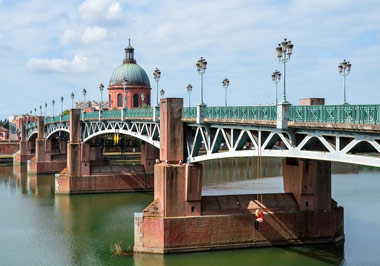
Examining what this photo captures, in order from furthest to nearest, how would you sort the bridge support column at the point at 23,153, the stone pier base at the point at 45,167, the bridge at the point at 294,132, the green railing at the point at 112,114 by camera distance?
1. the bridge support column at the point at 23,153
2. the stone pier base at the point at 45,167
3. the green railing at the point at 112,114
4. the bridge at the point at 294,132

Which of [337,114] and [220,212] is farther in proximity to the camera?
[220,212]

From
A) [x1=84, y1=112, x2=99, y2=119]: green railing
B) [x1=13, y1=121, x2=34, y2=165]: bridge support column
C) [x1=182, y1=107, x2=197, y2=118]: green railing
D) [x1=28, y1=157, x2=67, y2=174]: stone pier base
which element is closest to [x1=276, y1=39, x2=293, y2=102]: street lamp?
[x1=182, y1=107, x2=197, y2=118]: green railing

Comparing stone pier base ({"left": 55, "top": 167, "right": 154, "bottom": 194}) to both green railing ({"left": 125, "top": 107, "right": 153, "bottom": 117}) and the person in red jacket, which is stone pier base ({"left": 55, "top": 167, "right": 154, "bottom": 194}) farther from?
the person in red jacket

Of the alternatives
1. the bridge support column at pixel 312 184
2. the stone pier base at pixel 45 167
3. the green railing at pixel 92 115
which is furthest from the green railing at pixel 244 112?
the stone pier base at pixel 45 167

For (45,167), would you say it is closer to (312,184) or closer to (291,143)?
(312,184)

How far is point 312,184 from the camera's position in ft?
104

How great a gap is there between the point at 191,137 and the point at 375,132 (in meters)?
16.3

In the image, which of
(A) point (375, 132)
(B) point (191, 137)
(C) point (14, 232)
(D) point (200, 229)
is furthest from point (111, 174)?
(A) point (375, 132)

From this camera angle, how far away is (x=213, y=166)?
87.1m

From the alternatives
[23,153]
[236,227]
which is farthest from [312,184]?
[23,153]

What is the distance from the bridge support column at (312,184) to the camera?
31.6 metres

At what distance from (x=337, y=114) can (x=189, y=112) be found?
41.4 ft

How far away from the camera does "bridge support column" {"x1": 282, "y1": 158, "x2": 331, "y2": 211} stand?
31.6 meters

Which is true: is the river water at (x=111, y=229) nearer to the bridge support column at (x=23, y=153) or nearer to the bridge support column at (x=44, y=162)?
the bridge support column at (x=44, y=162)
